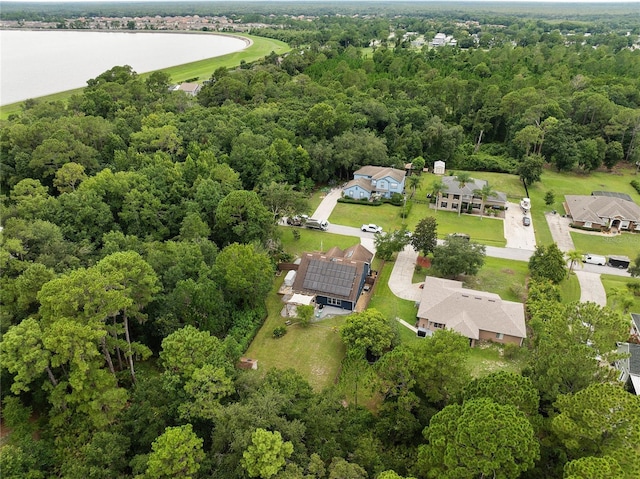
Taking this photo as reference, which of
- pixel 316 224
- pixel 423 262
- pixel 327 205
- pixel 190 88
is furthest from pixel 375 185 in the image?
pixel 190 88

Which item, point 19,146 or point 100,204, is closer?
point 100,204

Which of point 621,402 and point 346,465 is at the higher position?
point 621,402

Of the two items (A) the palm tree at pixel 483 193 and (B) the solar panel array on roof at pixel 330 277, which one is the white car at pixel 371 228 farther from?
(A) the palm tree at pixel 483 193

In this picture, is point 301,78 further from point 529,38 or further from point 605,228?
point 529,38

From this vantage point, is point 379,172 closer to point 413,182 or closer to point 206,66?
point 413,182

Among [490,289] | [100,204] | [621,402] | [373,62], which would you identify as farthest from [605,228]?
[373,62]

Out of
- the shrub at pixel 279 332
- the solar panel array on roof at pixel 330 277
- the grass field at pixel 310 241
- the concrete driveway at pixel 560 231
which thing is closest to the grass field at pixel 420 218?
the grass field at pixel 310 241

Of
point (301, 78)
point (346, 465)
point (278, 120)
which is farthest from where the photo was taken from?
point (301, 78)
